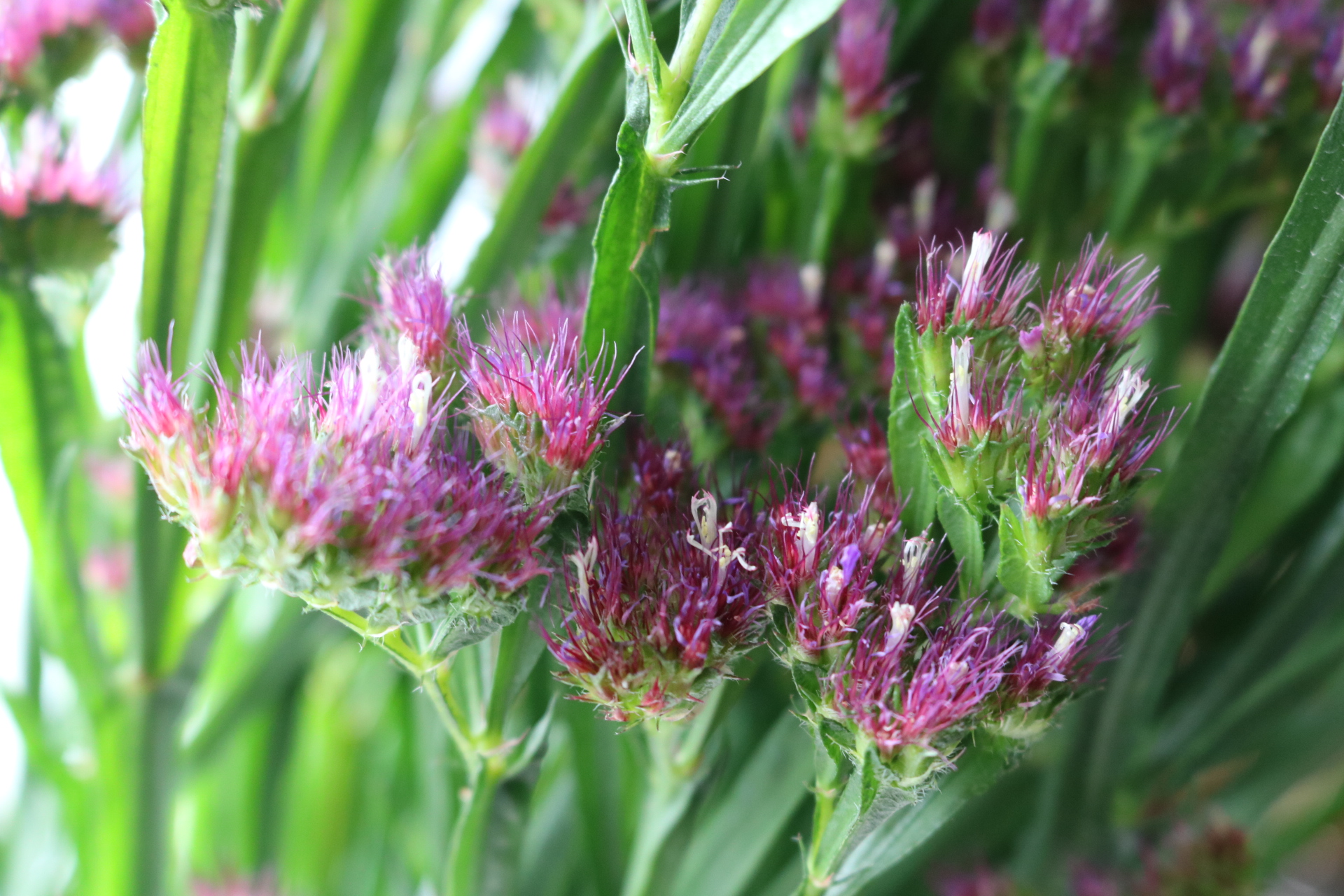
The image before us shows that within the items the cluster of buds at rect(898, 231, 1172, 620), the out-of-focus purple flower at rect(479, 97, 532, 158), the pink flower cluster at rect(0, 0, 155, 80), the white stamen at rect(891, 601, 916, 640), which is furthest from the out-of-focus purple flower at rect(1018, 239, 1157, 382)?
the pink flower cluster at rect(0, 0, 155, 80)

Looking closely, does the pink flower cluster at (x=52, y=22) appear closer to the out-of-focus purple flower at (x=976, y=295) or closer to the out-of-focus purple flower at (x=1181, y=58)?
the out-of-focus purple flower at (x=976, y=295)

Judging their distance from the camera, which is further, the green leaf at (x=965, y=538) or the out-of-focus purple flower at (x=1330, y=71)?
the out-of-focus purple flower at (x=1330, y=71)

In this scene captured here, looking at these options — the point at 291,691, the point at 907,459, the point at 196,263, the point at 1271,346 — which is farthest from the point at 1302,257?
the point at 291,691

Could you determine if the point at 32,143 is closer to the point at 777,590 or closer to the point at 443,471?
the point at 443,471

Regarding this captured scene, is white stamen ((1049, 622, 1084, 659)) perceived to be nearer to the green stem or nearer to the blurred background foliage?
the blurred background foliage

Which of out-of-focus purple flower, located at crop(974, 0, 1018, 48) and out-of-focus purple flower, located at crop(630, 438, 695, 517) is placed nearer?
out-of-focus purple flower, located at crop(630, 438, 695, 517)

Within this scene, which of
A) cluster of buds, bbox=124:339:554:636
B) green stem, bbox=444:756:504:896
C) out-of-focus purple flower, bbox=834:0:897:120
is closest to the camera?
cluster of buds, bbox=124:339:554:636

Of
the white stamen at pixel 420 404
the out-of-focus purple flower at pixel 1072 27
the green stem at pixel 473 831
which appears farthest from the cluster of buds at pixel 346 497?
the out-of-focus purple flower at pixel 1072 27
